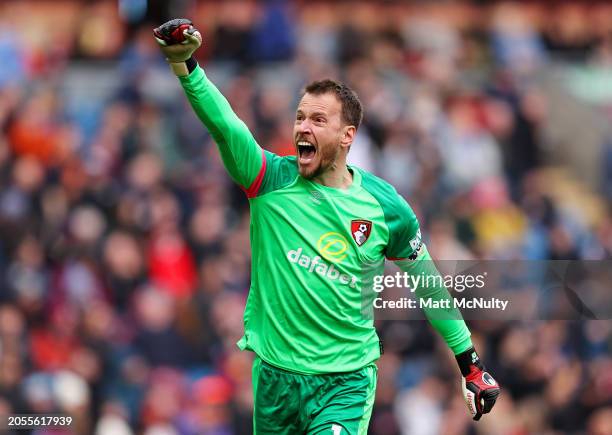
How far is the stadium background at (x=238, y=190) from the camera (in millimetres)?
11828

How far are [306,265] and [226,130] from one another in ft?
2.91

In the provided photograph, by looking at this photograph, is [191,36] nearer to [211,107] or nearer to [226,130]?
[211,107]

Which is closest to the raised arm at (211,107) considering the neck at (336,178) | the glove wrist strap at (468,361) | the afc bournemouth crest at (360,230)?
the neck at (336,178)

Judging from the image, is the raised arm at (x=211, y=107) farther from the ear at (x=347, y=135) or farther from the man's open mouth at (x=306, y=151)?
the ear at (x=347, y=135)

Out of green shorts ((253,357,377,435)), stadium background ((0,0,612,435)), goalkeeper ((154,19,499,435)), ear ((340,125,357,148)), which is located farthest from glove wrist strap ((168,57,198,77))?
stadium background ((0,0,612,435))

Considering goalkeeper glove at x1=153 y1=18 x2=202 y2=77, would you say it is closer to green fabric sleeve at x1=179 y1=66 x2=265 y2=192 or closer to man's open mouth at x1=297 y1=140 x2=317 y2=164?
green fabric sleeve at x1=179 y1=66 x2=265 y2=192

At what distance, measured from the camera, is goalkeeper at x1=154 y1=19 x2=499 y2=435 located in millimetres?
6801

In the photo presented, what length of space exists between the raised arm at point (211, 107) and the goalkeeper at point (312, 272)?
0.01m

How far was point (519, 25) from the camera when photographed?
1709cm

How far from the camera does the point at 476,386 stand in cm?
725

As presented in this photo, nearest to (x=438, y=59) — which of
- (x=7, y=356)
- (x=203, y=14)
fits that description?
(x=203, y=14)

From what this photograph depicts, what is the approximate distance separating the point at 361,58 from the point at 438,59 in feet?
4.78

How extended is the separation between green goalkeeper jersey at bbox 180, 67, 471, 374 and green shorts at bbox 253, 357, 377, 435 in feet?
0.21

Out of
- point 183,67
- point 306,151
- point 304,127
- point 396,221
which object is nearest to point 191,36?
point 183,67
